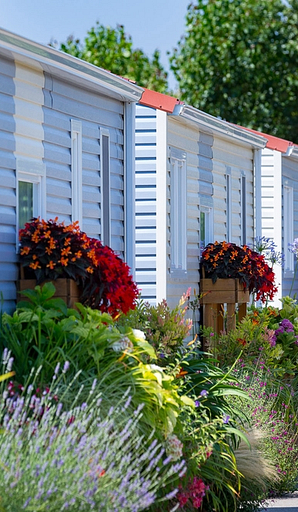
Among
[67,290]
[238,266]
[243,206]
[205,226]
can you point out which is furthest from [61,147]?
[243,206]

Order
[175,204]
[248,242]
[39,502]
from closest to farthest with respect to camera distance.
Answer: [39,502]
[175,204]
[248,242]

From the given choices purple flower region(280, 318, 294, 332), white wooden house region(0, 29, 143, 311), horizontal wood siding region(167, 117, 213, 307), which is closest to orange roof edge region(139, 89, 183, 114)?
horizontal wood siding region(167, 117, 213, 307)

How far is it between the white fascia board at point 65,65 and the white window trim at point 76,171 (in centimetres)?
44

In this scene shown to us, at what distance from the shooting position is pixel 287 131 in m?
30.6

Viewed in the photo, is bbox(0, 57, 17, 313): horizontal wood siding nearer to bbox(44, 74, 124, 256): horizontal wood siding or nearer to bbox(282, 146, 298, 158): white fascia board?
bbox(44, 74, 124, 256): horizontal wood siding

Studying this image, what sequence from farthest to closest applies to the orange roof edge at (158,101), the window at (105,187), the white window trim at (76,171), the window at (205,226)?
the window at (205,226), the orange roof edge at (158,101), the window at (105,187), the white window trim at (76,171)

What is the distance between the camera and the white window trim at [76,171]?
7.98 metres

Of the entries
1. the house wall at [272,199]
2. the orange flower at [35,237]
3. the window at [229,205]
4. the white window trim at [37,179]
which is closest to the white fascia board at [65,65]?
the white window trim at [37,179]

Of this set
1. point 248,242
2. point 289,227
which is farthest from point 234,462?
point 289,227

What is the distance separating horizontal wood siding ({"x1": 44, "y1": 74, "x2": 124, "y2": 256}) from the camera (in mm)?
7621

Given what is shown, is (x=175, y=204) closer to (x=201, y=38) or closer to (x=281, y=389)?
(x=281, y=389)

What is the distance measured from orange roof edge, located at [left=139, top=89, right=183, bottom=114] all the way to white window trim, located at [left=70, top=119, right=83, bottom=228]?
1.71 meters

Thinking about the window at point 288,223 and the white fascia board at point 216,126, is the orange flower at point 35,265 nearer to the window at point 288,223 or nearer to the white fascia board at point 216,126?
the white fascia board at point 216,126

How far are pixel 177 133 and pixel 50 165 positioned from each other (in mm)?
3022
